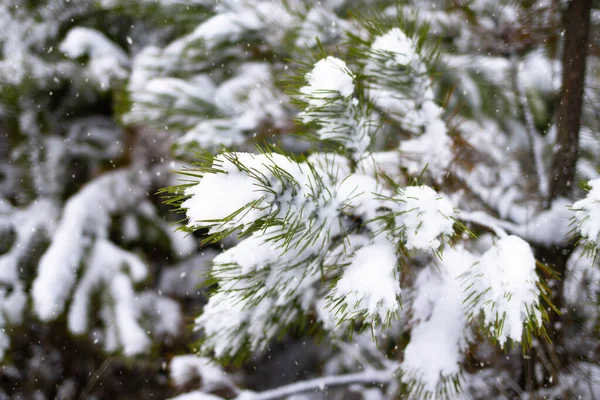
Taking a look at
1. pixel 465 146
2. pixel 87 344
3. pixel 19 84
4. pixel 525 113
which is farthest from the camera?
pixel 87 344

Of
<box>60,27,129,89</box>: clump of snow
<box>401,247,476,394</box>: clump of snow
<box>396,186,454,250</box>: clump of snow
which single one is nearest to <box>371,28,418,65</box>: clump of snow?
<box>396,186,454,250</box>: clump of snow

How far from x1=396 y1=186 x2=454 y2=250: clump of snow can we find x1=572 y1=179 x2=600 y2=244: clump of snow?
181 millimetres

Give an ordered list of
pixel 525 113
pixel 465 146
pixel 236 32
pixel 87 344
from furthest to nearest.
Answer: pixel 87 344
pixel 236 32
pixel 525 113
pixel 465 146

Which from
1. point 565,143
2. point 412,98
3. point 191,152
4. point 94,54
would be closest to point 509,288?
point 412,98

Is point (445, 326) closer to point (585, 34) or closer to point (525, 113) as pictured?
point (585, 34)

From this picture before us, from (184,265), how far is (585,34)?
225 cm

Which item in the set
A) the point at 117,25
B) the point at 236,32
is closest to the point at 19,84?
the point at 117,25

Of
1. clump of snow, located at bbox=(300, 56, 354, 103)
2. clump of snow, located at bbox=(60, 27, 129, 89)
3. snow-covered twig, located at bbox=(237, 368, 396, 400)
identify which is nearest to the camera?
clump of snow, located at bbox=(300, 56, 354, 103)

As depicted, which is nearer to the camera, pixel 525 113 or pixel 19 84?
pixel 525 113

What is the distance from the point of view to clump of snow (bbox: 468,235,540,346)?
521 mm

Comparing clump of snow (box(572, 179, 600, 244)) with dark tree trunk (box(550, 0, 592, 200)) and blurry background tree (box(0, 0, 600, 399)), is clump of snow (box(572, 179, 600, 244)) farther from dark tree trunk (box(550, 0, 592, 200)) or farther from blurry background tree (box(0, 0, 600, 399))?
dark tree trunk (box(550, 0, 592, 200))

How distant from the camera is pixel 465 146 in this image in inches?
35.0

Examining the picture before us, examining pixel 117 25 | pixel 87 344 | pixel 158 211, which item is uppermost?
pixel 117 25

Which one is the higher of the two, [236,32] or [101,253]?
[236,32]
